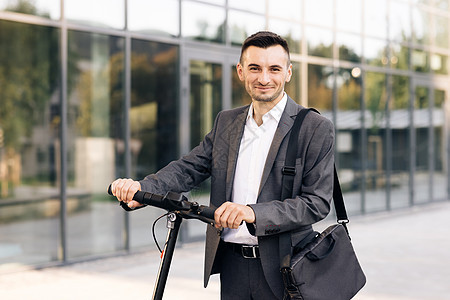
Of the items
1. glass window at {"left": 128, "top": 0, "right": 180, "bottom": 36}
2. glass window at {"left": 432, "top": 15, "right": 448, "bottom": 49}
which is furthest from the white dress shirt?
glass window at {"left": 432, "top": 15, "right": 448, "bottom": 49}

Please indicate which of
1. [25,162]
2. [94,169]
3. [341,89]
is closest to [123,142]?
[94,169]

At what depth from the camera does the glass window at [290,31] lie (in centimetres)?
1071

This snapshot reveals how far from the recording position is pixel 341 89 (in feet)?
39.5

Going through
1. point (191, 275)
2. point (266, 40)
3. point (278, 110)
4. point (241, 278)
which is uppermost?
point (266, 40)

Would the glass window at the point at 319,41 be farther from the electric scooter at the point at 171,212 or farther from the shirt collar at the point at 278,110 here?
the electric scooter at the point at 171,212

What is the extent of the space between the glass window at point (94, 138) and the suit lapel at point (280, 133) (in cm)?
593

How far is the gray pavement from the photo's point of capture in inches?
244

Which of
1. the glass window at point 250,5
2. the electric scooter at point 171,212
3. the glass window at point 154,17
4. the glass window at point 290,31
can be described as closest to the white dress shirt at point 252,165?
the electric scooter at point 171,212

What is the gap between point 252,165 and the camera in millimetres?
2412

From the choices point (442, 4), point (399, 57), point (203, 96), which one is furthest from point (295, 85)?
point (442, 4)

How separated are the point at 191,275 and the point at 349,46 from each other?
688 cm

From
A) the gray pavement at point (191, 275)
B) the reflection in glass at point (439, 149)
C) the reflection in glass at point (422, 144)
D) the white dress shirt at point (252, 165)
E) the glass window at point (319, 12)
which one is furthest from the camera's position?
the reflection in glass at point (439, 149)

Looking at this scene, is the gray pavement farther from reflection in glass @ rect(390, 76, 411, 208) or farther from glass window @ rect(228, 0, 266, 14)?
glass window @ rect(228, 0, 266, 14)

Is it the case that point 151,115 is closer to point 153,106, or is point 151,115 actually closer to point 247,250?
point 153,106
